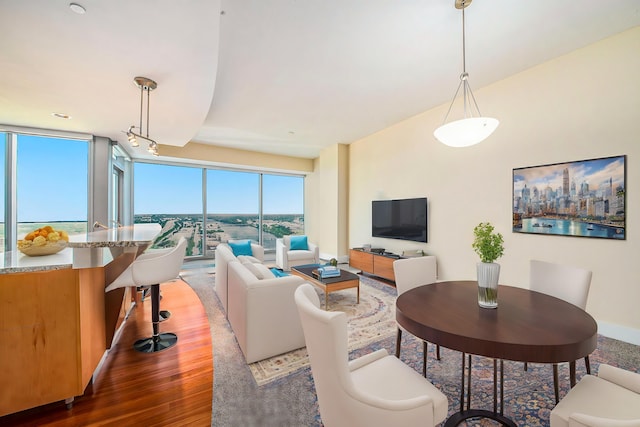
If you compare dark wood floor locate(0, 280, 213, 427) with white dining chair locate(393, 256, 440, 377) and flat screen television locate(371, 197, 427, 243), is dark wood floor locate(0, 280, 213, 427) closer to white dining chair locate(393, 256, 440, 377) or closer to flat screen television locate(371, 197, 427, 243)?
white dining chair locate(393, 256, 440, 377)

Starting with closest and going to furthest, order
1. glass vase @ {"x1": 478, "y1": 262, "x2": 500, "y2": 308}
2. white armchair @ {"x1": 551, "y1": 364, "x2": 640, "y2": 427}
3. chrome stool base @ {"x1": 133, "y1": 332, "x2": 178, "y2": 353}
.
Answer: white armchair @ {"x1": 551, "y1": 364, "x2": 640, "y2": 427}, glass vase @ {"x1": 478, "y1": 262, "x2": 500, "y2": 308}, chrome stool base @ {"x1": 133, "y1": 332, "x2": 178, "y2": 353}

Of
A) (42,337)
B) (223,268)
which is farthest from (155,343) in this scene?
(223,268)

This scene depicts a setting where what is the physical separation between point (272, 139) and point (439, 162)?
139 inches

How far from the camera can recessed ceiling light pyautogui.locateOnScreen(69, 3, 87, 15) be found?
5.15 feet

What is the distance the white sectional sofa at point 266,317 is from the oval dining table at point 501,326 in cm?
111

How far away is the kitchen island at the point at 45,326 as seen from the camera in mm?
1528

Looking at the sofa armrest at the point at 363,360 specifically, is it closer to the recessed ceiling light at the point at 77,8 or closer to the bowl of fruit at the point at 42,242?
the bowl of fruit at the point at 42,242

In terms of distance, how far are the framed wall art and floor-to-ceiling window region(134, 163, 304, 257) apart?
5.86m

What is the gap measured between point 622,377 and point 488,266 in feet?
2.34

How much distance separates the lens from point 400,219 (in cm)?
491

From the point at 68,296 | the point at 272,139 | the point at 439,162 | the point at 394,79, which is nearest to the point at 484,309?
the point at 68,296

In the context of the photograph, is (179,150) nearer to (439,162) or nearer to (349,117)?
(349,117)

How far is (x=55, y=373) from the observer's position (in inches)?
63.9

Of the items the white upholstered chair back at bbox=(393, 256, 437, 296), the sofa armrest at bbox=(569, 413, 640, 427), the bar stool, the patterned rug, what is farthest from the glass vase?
the bar stool
